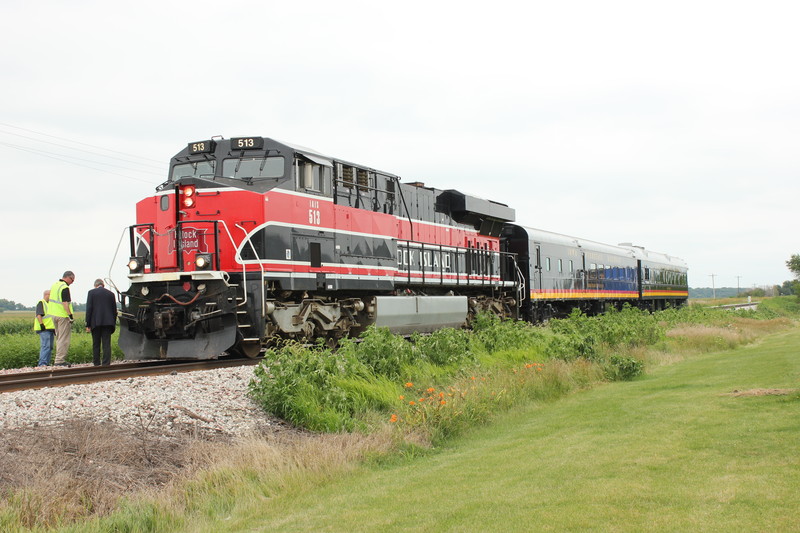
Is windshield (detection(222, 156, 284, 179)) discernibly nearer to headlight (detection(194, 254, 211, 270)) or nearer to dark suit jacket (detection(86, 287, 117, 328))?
headlight (detection(194, 254, 211, 270))

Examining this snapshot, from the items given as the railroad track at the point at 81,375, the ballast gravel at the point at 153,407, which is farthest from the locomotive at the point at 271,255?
the ballast gravel at the point at 153,407

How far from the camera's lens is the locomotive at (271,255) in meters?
12.6

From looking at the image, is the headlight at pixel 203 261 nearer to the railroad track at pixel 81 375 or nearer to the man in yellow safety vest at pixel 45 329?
the railroad track at pixel 81 375

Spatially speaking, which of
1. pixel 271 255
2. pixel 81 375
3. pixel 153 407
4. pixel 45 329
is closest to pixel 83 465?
pixel 153 407

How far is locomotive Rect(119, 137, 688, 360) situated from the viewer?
41.2ft

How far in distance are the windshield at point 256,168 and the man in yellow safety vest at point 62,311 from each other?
4.03 m

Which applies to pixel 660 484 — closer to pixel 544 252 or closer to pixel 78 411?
pixel 78 411

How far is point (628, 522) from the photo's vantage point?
4.46 meters

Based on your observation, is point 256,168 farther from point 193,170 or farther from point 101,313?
point 101,313

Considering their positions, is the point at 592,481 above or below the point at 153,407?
below

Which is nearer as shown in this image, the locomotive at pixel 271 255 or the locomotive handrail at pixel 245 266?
the locomotive handrail at pixel 245 266

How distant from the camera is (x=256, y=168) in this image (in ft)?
44.3

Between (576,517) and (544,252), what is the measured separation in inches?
901

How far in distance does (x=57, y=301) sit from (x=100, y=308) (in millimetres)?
1685
